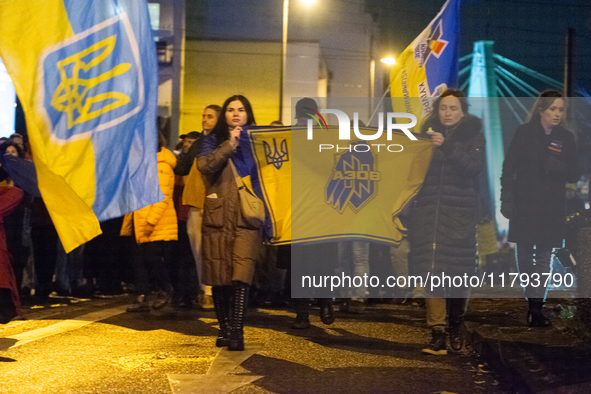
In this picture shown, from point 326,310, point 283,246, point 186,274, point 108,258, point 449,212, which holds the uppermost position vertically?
point 449,212

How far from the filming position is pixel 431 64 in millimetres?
8305

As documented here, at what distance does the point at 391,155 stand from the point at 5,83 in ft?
14.5

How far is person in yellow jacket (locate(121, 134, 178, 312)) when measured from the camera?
7.79 meters

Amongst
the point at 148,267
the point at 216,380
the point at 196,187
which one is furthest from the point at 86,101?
the point at 148,267

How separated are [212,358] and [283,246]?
174 centimetres

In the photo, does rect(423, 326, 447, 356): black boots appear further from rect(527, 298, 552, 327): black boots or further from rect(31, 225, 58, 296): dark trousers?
rect(31, 225, 58, 296): dark trousers

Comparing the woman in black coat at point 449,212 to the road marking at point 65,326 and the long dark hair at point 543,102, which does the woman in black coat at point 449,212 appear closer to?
the long dark hair at point 543,102

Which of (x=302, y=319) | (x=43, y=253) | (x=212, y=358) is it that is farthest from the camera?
(x=43, y=253)

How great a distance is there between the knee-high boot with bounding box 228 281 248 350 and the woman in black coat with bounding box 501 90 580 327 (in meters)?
2.54

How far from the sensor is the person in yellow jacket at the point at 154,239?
779 centimetres

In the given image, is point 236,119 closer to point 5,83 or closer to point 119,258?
point 5,83

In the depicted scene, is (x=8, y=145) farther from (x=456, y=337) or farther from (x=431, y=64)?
(x=456, y=337)

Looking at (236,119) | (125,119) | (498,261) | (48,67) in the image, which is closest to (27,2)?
(48,67)

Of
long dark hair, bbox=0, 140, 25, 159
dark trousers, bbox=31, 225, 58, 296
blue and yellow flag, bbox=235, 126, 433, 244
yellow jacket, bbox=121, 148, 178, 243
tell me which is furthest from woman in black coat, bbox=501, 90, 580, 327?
dark trousers, bbox=31, 225, 58, 296
